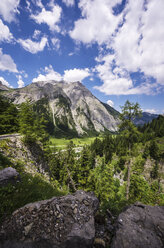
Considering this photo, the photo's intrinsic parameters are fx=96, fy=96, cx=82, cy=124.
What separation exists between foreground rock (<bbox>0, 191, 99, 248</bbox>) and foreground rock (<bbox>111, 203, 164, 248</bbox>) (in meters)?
1.54

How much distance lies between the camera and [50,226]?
4.36 meters

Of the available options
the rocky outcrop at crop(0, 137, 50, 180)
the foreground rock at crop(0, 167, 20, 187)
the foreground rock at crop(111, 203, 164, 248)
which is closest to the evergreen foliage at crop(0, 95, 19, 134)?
the rocky outcrop at crop(0, 137, 50, 180)

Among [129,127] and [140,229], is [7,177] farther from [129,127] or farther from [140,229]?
[129,127]

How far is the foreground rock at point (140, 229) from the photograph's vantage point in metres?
4.41

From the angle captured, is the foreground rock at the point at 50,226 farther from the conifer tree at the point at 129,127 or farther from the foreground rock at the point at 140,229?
the conifer tree at the point at 129,127

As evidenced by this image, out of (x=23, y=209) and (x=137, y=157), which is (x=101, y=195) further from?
(x=23, y=209)

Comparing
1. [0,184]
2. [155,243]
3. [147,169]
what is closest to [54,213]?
[0,184]

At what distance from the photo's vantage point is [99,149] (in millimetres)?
86812

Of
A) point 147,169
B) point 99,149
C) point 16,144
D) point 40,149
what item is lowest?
point 147,169

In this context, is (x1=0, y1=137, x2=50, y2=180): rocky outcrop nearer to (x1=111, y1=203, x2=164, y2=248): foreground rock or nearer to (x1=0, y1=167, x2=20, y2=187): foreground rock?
(x1=0, y1=167, x2=20, y2=187): foreground rock

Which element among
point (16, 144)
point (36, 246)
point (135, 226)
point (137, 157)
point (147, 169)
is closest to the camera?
point (36, 246)

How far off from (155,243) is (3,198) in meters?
8.09

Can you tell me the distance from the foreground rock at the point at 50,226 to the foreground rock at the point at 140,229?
1541mm

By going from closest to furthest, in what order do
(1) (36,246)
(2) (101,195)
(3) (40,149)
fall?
(1) (36,246) < (3) (40,149) < (2) (101,195)
